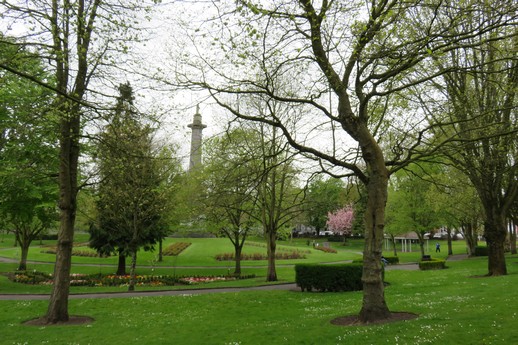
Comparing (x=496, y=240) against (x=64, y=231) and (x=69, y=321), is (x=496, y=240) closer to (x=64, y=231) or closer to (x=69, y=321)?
(x=69, y=321)

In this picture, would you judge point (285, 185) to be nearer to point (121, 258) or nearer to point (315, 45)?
point (121, 258)

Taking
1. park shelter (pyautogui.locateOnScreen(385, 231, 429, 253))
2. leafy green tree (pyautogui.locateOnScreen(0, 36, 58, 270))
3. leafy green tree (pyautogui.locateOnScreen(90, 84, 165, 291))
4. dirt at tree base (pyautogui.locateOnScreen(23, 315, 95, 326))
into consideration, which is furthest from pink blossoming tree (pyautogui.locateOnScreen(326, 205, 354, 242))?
dirt at tree base (pyautogui.locateOnScreen(23, 315, 95, 326))

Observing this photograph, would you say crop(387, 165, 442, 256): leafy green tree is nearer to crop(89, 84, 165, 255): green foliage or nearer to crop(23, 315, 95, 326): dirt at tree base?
crop(89, 84, 165, 255): green foliage

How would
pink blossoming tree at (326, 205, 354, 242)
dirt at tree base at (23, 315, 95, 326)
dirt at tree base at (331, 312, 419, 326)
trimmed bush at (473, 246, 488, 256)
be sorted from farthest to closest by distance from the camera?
pink blossoming tree at (326, 205, 354, 242), trimmed bush at (473, 246, 488, 256), dirt at tree base at (23, 315, 95, 326), dirt at tree base at (331, 312, 419, 326)

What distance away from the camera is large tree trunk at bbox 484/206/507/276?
62.4 ft

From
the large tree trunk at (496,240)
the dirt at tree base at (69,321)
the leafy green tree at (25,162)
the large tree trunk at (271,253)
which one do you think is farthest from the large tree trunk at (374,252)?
the large tree trunk at (271,253)

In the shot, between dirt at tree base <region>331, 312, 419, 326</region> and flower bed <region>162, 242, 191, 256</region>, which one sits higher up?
dirt at tree base <region>331, 312, 419, 326</region>

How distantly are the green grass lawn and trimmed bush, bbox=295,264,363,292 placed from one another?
1942mm

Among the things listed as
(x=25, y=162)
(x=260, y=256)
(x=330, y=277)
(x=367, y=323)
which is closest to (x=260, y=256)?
(x=260, y=256)

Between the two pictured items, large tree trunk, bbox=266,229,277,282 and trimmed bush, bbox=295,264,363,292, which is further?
large tree trunk, bbox=266,229,277,282

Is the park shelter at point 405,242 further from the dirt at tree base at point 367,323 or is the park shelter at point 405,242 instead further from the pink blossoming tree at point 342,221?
the dirt at tree base at point 367,323

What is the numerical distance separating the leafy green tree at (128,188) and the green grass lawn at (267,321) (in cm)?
449

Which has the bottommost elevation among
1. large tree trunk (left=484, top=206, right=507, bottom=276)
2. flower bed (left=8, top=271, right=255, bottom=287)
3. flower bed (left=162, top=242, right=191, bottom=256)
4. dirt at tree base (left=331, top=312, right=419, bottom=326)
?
flower bed (left=8, top=271, right=255, bottom=287)

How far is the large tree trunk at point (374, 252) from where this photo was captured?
9.30 m
